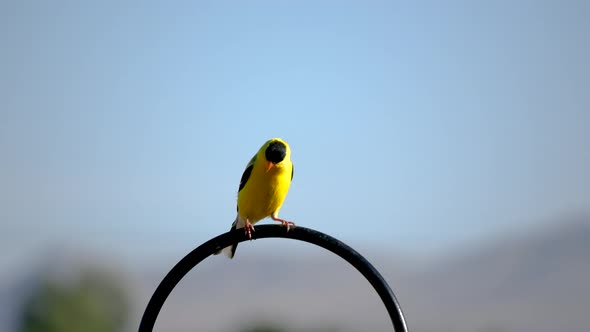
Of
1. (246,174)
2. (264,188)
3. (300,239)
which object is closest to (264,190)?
(264,188)

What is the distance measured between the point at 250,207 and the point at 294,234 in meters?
1.81

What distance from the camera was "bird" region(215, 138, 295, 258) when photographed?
494 centimetres

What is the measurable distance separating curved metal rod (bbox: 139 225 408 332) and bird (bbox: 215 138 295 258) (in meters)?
1.62

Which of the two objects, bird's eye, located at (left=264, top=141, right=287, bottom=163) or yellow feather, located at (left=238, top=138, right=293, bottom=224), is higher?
bird's eye, located at (left=264, top=141, right=287, bottom=163)

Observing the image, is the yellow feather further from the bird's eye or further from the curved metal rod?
the curved metal rod

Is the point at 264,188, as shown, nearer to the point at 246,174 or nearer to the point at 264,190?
the point at 264,190

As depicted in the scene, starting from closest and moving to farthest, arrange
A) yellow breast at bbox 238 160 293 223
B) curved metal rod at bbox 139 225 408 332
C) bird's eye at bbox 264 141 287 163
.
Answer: curved metal rod at bbox 139 225 408 332 → bird's eye at bbox 264 141 287 163 → yellow breast at bbox 238 160 293 223

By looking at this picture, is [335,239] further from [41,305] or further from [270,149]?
[41,305]

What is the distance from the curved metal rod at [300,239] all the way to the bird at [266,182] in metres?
1.62

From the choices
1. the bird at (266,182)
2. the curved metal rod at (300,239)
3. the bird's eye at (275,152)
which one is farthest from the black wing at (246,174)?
the curved metal rod at (300,239)

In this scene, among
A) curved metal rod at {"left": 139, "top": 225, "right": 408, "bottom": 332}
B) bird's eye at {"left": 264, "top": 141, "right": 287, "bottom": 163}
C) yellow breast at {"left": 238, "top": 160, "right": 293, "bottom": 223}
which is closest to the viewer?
curved metal rod at {"left": 139, "top": 225, "right": 408, "bottom": 332}

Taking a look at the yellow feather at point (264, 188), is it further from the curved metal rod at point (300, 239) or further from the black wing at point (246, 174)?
the curved metal rod at point (300, 239)

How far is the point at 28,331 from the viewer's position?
21.3 m

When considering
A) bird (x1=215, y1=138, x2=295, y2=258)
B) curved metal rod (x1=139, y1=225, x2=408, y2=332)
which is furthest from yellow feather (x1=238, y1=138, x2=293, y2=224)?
curved metal rod (x1=139, y1=225, x2=408, y2=332)
